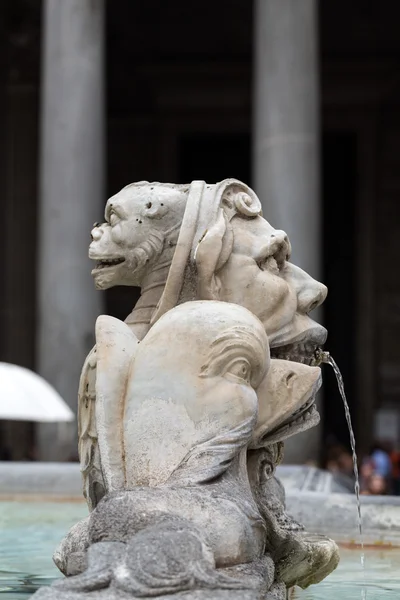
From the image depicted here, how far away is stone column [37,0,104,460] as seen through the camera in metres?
21.0

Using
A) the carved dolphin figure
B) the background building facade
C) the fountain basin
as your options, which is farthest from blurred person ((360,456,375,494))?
the background building facade

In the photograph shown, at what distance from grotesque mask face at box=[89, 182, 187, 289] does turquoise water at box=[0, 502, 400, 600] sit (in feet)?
4.74

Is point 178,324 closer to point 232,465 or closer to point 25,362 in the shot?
point 232,465

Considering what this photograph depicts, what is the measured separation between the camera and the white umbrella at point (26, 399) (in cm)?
1291

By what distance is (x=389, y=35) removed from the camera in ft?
105

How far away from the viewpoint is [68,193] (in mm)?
21281

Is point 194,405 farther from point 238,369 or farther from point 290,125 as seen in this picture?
point 290,125

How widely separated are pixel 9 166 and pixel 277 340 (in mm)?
27085

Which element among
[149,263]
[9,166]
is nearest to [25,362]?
[9,166]

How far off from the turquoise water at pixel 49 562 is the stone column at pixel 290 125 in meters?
12.2

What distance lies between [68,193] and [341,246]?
12910mm

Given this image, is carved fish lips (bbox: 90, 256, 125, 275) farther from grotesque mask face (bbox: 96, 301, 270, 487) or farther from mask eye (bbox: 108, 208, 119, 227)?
grotesque mask face (bbox: 96, 301, 270, 487)

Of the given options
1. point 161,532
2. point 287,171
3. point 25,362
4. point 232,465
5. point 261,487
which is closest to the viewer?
point 161,532

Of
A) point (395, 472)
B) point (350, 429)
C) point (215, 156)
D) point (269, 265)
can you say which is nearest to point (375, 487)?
point (395, 472)
